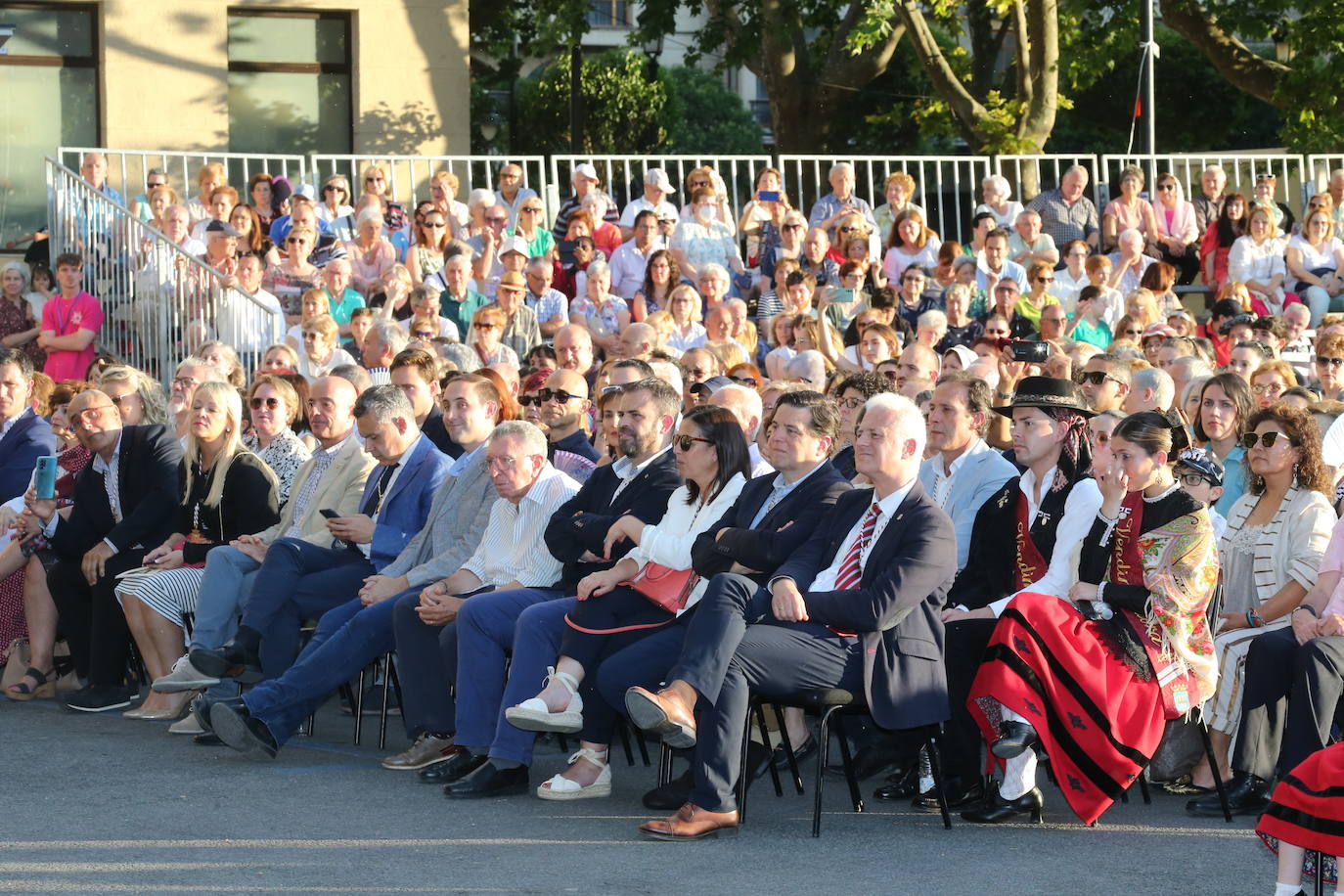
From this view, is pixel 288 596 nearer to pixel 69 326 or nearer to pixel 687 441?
pixel 687 441

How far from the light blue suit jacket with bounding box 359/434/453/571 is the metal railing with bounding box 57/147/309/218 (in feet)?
26.5

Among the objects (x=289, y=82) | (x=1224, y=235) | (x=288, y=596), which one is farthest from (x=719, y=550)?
(x=289, y=82)

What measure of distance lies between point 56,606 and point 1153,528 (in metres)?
5.56

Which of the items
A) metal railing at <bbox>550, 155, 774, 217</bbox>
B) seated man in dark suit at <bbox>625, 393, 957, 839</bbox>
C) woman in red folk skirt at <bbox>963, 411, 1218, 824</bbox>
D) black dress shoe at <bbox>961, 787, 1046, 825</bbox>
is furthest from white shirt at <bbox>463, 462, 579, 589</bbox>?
metal railing at <bbox>550, 155, 774, 217</bbox>

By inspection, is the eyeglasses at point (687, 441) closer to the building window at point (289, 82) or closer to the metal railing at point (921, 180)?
the metal railing at point (921, 180)

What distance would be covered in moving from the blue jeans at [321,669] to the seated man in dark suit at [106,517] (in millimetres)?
1688

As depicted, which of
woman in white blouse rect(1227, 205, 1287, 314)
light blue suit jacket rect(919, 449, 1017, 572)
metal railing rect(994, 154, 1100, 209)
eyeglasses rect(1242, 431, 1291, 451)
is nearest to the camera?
eyeglasses rect(1242, 431, 1291, 451)

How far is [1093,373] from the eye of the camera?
8.72 meters

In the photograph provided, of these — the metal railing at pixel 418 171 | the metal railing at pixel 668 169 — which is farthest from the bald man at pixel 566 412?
the metal railing at pixel 418 171

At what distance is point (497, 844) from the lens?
6.21m

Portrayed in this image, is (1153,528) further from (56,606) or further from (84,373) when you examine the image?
(84,373)

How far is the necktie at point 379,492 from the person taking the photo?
8.55 metres

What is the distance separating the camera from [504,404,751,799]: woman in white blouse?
6.91m

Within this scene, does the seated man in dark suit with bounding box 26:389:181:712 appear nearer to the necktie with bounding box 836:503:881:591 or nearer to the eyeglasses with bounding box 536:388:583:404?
the eyeglasses with bounding box 536:388:583:404
